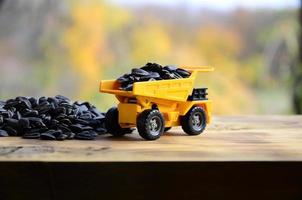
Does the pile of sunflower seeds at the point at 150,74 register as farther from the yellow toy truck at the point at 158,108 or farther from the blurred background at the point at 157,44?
the blurred background at the point at 157,44

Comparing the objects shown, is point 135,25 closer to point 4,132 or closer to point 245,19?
point 245,19

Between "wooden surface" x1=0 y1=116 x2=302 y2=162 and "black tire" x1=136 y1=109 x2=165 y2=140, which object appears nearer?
"wooden surface" x1=0 y1=116 x2=302 y2=162

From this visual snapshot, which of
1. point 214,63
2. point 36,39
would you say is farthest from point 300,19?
point 36,39
